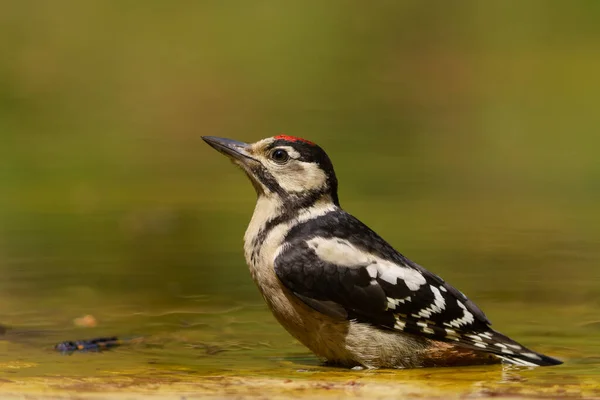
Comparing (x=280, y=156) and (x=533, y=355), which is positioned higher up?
(x=280, y=156)

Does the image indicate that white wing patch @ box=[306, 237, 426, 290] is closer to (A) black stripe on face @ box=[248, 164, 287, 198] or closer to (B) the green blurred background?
(A) black stripe on face @ box=[248, 164, 287, 198]

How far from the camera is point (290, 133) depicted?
1609cm

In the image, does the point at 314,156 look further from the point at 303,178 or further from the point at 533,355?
the point at 533,355

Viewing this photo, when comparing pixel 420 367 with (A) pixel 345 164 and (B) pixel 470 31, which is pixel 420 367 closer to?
(A) pixel 345 164

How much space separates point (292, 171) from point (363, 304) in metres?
0.81

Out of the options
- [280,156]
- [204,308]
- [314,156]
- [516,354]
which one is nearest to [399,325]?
[516,354]

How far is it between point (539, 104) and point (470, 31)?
371 centimetres

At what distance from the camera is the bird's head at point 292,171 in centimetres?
670

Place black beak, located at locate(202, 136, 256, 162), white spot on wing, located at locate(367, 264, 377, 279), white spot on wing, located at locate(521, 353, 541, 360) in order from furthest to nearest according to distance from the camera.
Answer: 1. black beak, located at locate(202, 136, 256, 162)
2. white spot on wing, located at locate(367, 264, 377, 279)
3. white spot on wing, located at locate(521, 353, 541, 360)

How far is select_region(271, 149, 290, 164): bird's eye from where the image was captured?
6766 millimetres

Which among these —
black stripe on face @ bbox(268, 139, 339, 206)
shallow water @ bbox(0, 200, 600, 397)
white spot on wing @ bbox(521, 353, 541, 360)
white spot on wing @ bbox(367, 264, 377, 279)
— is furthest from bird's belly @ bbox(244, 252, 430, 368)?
black stripe on face @ bbox(268, 139, 339, 206)

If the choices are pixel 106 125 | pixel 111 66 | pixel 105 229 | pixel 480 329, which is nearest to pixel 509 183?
pixel 105 229

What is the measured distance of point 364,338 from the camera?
626cm

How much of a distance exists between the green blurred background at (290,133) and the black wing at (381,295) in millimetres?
914
